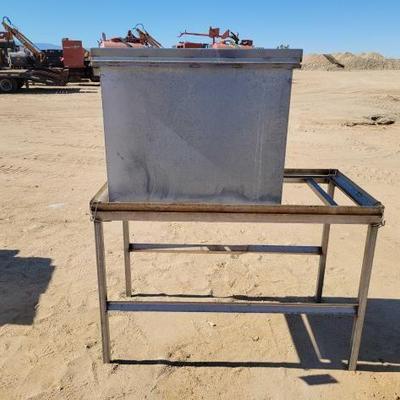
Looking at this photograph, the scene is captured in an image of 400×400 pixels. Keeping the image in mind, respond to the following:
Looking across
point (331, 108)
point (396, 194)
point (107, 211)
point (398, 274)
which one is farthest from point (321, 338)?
point (331, 108)

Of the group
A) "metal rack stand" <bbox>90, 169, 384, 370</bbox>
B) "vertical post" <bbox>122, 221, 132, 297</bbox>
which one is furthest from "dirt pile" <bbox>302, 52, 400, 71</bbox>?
"metal rack stand" <bbox>90, 169, 384, 370</bbox>

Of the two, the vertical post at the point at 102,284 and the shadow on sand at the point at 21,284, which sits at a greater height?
the vertical post at the point at 102,284

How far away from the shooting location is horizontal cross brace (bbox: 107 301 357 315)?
7.75 feet

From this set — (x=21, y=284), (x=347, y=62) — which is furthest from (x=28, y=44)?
(x=347, y=62)

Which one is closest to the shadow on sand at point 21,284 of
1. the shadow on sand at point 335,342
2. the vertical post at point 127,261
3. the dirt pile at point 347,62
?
the vertical post at point 127,261

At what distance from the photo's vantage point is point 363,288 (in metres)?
2.32

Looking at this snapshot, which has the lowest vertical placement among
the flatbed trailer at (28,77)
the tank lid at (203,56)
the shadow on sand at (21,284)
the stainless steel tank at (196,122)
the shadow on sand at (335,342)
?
the shadow on sand at (335,342)

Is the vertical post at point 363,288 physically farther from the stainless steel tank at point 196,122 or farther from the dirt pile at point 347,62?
the dirt pile at point 347,62

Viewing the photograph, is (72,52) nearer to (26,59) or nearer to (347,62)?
(26,59)

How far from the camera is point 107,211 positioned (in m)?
2.11

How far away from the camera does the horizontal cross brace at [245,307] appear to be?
236 cm

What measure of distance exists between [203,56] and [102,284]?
132 centimetres

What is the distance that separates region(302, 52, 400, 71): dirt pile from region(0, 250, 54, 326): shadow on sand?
1595 inches

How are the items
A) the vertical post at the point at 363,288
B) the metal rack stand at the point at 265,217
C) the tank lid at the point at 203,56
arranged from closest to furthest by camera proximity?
the tank lid at the point at 203,56, the metal rack stand at the point at 265,217, the vertical post at the point at 363,288
